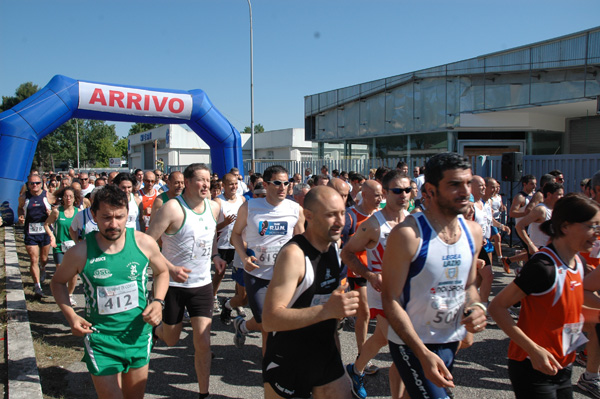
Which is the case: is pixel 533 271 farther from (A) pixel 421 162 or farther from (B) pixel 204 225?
(A) pixel 421 162

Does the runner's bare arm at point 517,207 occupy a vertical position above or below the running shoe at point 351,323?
above

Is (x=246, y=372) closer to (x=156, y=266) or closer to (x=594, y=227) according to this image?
(x=156, y=266)

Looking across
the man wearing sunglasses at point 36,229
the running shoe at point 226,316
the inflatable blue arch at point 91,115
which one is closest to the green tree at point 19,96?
the inflatable blue arch at point 91,115

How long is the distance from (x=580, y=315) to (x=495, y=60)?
65.4ft

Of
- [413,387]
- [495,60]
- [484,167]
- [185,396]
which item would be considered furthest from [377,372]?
[495,60]

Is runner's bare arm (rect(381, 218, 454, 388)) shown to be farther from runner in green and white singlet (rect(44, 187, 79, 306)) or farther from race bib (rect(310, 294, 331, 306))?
runner in green and white singlet (rect(44, 187, 79, 306))

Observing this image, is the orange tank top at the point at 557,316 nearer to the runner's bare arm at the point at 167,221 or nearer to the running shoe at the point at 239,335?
the runner's bare arm at the point at 167,221

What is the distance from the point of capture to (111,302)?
3.10m

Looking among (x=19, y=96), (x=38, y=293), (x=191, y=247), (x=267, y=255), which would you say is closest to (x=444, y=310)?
(x=267, y=255)

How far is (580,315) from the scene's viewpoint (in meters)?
2.64

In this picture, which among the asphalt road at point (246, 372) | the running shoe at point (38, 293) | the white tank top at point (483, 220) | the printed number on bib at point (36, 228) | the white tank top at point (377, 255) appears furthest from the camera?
the printed number on bib at point (36, 228)

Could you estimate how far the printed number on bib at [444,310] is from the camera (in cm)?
249

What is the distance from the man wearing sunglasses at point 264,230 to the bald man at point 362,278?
2.24 feet

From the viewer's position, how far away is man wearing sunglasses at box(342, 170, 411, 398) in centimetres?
386
